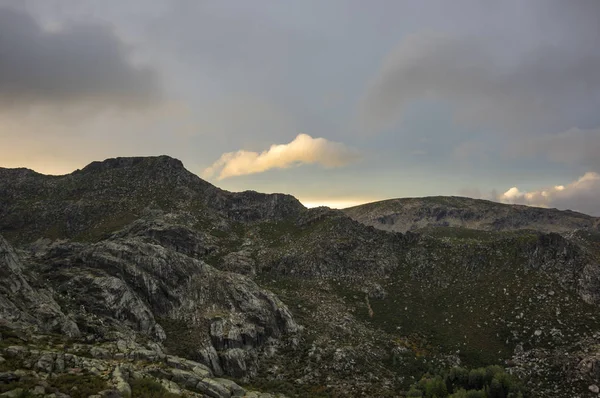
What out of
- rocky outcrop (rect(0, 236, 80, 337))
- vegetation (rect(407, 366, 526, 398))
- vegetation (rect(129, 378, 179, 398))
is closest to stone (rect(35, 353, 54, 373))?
vegetation (rect(129, 378, 179, 398))

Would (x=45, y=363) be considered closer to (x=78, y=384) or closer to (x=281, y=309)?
(x=78, y=384)

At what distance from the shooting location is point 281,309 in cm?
7888

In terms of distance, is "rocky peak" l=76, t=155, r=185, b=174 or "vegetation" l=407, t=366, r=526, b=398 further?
"rocky peak" l=76, t=155, r=185, b=174

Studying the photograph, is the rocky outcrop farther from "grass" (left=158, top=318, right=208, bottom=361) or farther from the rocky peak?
the rocky peak

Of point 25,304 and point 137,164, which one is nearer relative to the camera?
point 25,304

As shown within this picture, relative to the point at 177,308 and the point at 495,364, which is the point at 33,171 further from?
the point at 495,364

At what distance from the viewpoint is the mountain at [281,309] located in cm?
3797

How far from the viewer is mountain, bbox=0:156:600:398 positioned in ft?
125

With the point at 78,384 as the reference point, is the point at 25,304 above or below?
above

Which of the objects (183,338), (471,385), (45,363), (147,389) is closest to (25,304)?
(45,363)

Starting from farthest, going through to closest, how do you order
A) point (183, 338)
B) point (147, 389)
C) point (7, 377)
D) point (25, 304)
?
point (183, 338) < point (25, 304) < point (147, 389) < point (7, 377)

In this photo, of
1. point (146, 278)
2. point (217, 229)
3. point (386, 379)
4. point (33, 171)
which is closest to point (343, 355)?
point (386, 379)

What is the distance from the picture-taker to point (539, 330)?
74688 mm

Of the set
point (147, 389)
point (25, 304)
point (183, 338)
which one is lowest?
point (183, 338)
